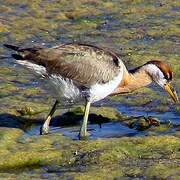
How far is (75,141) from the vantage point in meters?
10.1

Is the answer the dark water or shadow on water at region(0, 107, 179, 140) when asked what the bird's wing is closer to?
shadow on water at region(0, 107, 179, 140)

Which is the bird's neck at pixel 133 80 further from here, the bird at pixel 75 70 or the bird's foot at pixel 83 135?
the bird's foot at pixel 83 135

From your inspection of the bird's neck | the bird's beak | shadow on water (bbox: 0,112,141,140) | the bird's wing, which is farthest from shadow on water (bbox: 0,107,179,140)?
the bird's wing

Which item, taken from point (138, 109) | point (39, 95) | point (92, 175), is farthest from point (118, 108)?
point (92, 175)

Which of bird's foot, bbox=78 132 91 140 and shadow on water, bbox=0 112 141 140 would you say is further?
shadow on water, bbox=0 112 141 140

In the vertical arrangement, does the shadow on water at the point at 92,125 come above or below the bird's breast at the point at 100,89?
below

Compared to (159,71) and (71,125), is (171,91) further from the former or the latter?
(71,125)

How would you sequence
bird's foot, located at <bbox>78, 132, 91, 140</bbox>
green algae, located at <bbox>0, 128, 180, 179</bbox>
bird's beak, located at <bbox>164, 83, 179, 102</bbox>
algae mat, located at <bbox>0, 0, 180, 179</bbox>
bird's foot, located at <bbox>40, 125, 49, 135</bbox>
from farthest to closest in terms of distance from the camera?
bird's beak, located at <bbox>164, 83, 179, 102</bbox>, bird's foot, located at <bbox>40, 125, 49, 135</bbox>, bird's foot, located at <bbox>78, 132, 91, 140</bbox>, algae mat, located at <bbox>0, 0, 180, 179</bbox>, green algae, located at <bbox>0, 128, 180, 179</bbox>

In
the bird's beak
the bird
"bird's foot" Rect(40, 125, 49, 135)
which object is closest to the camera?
the bird

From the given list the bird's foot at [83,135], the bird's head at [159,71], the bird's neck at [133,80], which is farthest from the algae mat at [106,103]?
the bird's neck at [133,80]

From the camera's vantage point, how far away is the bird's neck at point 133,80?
10733 millimetres

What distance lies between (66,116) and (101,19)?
20.6 feet

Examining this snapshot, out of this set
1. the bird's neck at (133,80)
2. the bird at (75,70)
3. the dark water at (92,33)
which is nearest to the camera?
the bird at (75,70)

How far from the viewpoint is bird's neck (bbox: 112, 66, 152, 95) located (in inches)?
423
